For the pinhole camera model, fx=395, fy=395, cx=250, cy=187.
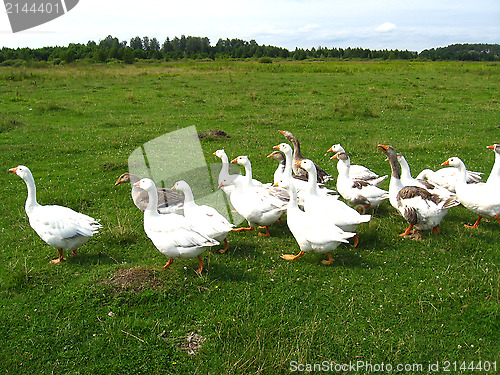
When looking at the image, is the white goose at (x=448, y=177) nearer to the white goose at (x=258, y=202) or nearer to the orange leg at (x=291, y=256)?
the white goose at (x=258, y=202)

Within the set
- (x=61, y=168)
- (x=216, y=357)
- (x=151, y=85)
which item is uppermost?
(x=151, y=85)

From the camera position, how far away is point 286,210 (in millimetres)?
7766

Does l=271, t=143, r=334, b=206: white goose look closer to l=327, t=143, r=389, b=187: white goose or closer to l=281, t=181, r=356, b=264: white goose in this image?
l=327, t=143, r=389, b=187: white goose

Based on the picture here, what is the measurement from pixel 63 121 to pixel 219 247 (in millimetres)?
14014

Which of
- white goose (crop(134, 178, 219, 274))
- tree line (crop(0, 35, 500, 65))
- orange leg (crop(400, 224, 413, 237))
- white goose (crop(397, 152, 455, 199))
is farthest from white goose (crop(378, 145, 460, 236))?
tree line (crop(0, 35, 500, 65))

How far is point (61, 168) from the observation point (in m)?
12.0

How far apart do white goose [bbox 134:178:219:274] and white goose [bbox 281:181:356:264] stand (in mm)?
1456

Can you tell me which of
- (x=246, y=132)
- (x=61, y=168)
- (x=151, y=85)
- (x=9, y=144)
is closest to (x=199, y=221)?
(x=61, y=168)

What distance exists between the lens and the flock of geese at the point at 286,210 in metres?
6.30

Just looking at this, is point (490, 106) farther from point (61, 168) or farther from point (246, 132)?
point (61, 168)

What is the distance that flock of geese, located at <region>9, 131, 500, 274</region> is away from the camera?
630 centimetres

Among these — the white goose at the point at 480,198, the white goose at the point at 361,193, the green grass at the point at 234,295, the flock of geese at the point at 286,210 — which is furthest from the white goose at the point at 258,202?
the white goose at the point at 480,198

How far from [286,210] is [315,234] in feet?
4.67

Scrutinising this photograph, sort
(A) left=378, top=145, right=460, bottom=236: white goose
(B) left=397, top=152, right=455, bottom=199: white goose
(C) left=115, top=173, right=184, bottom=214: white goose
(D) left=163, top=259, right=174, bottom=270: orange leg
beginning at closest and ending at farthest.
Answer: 1. (D) left=163, top=259, right=174, bottom=270: orange leg
2. (A) left=378, top=145, right=460, bottom=236: white goose
3. (B) left=397, top=152, right=455, bottom=199: white goose
4. (C) left=115, top=173, right=184, bottom=214: white goose
